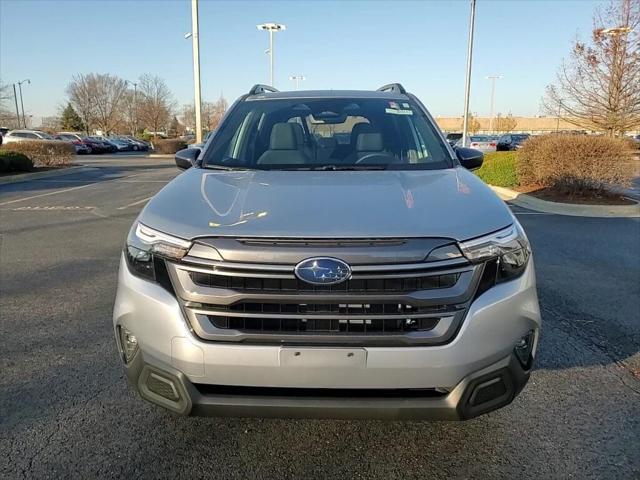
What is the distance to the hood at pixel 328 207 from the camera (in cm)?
217

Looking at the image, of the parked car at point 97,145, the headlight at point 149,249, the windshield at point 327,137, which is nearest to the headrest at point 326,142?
the windshield at point 327,137

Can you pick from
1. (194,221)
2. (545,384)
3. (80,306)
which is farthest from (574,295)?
(80,306)

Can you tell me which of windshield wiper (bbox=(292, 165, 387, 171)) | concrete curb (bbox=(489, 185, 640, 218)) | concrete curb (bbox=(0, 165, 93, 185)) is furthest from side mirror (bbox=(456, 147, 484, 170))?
concrete curb (bbox=(0, 165, 93, 185))

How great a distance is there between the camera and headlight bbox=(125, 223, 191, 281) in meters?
2.20

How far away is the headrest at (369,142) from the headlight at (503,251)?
1366 millimetres

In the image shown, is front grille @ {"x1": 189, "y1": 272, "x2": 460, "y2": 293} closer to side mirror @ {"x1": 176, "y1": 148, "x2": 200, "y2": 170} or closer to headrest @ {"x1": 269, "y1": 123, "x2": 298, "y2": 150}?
headrest @ {"x1": 269, "y1": 123, "x2": 298, "y2": 150}

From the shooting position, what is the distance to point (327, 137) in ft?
12.2

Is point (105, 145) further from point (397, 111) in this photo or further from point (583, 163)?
point (397, 111)

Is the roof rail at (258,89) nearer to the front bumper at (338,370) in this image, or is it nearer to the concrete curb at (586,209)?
the front bumper at (338,370)

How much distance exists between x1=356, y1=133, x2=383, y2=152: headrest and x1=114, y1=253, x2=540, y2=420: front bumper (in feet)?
5.19

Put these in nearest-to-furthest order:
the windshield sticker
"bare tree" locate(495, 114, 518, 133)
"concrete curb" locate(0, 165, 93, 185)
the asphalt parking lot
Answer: the asphalt parking lot < the windshield sticker < "concrete curb" locate(0, 165, 93, 185) < "bare tree" locate(495, 114, 518, 133)

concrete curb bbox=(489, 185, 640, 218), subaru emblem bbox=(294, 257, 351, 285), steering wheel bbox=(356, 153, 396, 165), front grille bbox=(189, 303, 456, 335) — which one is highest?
steering wheel bbox=(356, 153, 396, 165)

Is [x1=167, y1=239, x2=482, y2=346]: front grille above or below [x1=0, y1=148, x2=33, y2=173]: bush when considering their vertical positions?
above

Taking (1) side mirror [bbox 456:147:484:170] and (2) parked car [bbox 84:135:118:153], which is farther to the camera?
(2) parked car [bbox 84:135:118:153]
